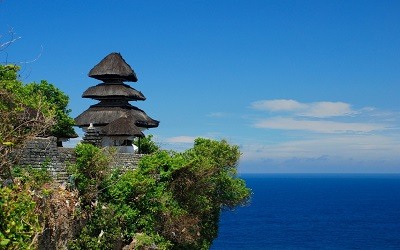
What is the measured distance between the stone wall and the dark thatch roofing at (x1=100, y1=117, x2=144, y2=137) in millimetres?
7699

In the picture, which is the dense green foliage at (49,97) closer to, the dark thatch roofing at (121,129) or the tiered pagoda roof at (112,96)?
the tiered pagoda roof at (112,96)

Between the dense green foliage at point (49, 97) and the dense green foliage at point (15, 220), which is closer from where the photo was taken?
the dense green foliage at point (15, 220)

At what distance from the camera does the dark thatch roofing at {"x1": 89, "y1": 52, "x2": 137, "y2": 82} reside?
3192cm

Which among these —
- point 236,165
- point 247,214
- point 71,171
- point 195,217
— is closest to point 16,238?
point 71,171

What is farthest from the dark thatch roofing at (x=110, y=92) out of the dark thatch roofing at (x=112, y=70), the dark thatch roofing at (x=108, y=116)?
the dark thatch roofing at (x=108, y=116)

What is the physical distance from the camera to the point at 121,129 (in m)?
28.6

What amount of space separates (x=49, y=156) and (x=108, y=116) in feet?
38.8

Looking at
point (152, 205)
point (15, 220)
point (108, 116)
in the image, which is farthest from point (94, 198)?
point (108, 116)

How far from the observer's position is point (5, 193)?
486 inches

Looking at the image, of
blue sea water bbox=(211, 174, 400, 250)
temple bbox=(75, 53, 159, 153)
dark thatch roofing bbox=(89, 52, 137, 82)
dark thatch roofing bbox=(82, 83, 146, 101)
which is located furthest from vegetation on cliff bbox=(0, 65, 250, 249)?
blue sea water bbox=(211, 174, 400, 250)

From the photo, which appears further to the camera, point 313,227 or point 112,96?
point 313,227

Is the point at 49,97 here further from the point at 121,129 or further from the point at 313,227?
the point at 313,227

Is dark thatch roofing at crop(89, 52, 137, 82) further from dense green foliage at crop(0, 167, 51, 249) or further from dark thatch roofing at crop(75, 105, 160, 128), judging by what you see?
dense green foliage at crop(0, 167, 51, 249)

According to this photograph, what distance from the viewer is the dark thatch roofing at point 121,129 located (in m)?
28.3
